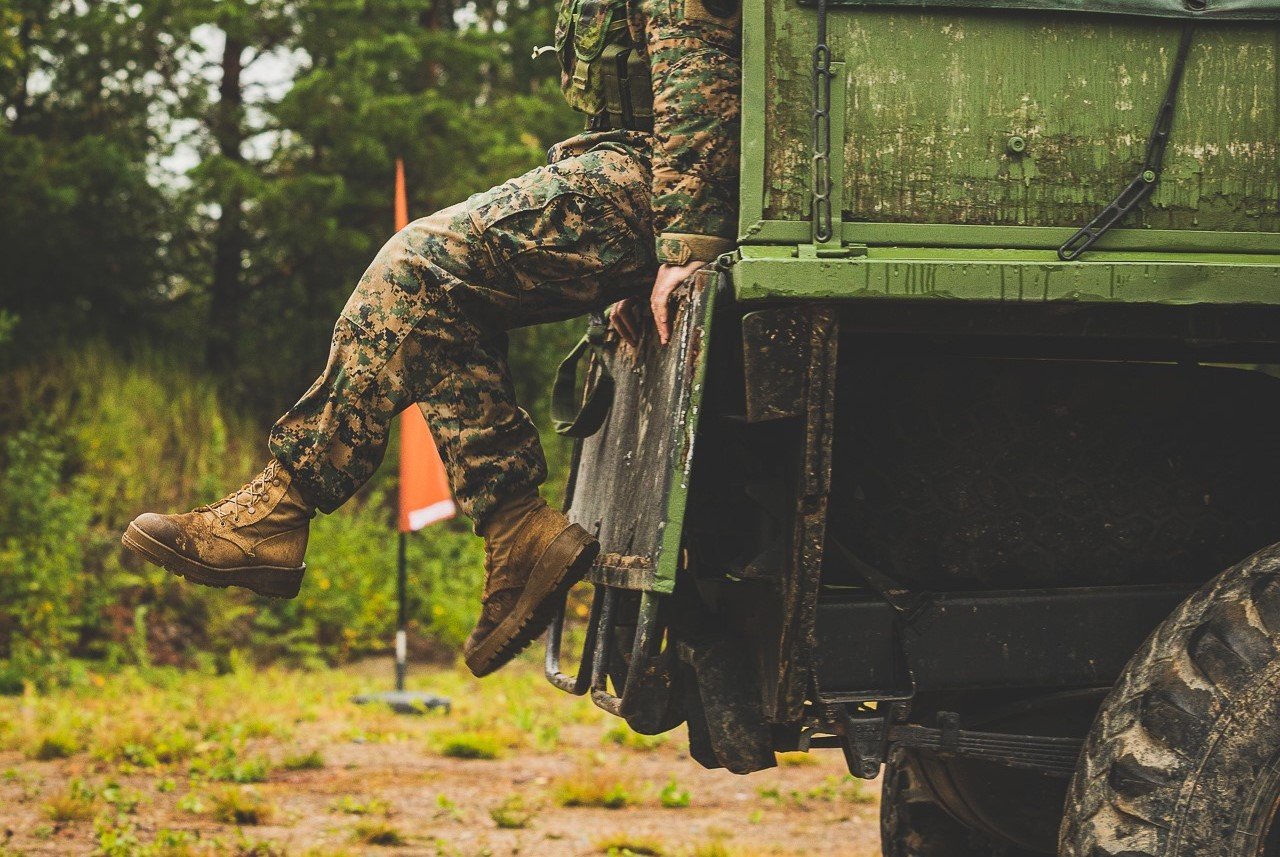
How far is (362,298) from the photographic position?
337cm

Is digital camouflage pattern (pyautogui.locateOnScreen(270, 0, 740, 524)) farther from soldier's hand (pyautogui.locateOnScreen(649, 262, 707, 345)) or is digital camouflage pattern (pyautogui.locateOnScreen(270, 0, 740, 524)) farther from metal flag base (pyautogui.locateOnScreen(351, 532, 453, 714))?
metal flag base (pyautogui.locateOnScreen(351, 532, 453, 714))

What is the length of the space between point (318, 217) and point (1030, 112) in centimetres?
1115

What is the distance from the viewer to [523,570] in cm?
350

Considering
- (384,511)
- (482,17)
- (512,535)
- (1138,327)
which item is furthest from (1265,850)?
(482,17)

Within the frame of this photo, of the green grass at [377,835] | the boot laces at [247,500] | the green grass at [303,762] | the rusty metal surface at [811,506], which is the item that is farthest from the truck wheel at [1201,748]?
A: the green grass at [303,762]

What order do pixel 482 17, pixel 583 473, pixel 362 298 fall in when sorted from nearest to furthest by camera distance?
1. pixel 362 298
2. pixel 583 473
3. pixel 482 17

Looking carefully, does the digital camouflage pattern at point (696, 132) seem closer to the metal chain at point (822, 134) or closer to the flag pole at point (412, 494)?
the metal chain at point (822, 134)

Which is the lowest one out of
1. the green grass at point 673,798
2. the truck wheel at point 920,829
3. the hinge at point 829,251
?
the green grass at point 673,798

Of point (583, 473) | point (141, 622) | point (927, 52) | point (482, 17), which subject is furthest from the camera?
point (482, 17)

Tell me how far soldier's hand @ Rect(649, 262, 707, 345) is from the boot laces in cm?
97

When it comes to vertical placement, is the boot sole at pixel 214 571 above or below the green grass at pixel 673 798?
above

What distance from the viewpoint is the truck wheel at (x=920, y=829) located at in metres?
4.05

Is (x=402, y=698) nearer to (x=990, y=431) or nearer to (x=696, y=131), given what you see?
(x=990, y=431)

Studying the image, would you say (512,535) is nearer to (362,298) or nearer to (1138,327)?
(362,298)
